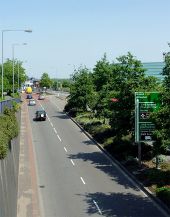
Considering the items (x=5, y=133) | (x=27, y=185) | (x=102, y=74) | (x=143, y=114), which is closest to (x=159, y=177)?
(x=143, y=114)

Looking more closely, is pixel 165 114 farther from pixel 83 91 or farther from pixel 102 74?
pixel 83 91

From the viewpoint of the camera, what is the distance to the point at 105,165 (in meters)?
36.8

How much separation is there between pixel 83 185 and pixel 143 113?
23.4ft

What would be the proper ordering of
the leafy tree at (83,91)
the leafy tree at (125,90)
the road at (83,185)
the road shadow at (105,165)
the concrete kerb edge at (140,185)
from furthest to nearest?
1. the leafy tree at (83,91)
2. the leafy tree at (125,90)
3. the road shadow at (105,165)
4. the concrete kerb edge at (140,185)
5. the road at (83,185)

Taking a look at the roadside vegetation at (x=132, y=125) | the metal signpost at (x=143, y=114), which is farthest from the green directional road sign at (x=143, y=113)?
the roadside vegetation at (x=132, y=125)

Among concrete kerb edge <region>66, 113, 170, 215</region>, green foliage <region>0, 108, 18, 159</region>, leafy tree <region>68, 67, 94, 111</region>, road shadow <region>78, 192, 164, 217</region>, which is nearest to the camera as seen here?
green foliage <region>0, 108, 18, 159</region>

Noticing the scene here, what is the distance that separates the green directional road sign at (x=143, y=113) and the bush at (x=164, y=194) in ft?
21.3

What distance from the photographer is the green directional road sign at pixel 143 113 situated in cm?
3378

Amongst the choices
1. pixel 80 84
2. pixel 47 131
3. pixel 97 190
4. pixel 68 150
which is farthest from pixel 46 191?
pixel 80 84

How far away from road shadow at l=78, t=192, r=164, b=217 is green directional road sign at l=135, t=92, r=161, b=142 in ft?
21.8

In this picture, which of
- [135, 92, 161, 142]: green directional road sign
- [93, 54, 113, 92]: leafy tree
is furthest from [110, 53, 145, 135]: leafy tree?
[93, 54, 113, 92]: leafy tree

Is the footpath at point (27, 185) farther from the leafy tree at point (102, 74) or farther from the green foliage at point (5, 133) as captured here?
the leafy tree at point (102, 74)

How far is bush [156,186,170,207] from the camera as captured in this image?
84.5 feet

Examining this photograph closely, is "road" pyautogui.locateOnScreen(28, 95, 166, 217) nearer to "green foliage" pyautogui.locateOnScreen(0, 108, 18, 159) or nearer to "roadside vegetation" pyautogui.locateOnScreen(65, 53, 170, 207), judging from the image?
"roadside vegetation" pyautogui.locateOnScreen(65, 53, 170, 207)
